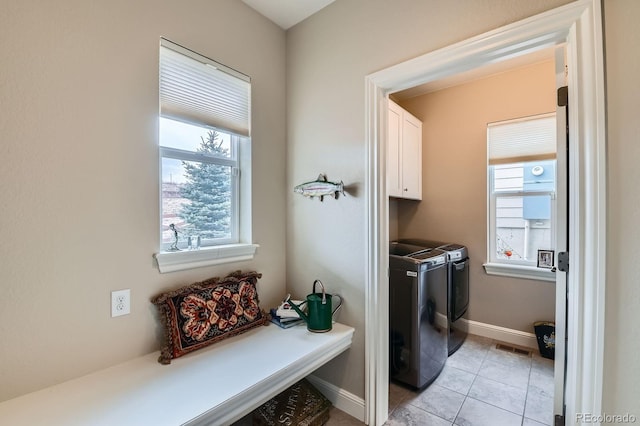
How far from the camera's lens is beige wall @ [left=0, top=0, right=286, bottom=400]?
1.19 metres

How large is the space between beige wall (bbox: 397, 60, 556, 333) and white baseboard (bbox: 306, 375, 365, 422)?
2002 mm

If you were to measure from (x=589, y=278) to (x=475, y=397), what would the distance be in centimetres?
150

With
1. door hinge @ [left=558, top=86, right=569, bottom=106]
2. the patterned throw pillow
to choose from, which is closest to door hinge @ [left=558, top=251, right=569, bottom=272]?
door hinge @ [left=558, top=86, right=569, bottom=106]

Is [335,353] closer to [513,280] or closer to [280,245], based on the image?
[280,245]

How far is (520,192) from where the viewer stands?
9.83ft

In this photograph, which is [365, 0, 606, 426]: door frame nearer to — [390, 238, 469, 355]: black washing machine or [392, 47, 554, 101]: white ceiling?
[392, 47, 554, 101]: white ceiling

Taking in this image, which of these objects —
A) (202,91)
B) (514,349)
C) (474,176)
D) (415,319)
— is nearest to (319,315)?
(415,319)

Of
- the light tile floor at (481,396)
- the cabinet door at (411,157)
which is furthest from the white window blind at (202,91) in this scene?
the light tile floor at (481,396)

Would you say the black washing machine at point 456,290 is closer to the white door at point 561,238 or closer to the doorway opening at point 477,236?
the doorway opening at point 477,236

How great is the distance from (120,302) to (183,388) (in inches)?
22.2

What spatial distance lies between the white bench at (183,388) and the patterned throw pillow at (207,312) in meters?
0.06

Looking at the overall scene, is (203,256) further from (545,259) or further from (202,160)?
(545,259)

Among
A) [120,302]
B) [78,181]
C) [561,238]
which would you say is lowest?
[120,302]

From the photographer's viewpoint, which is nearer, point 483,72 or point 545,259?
point 545,259
